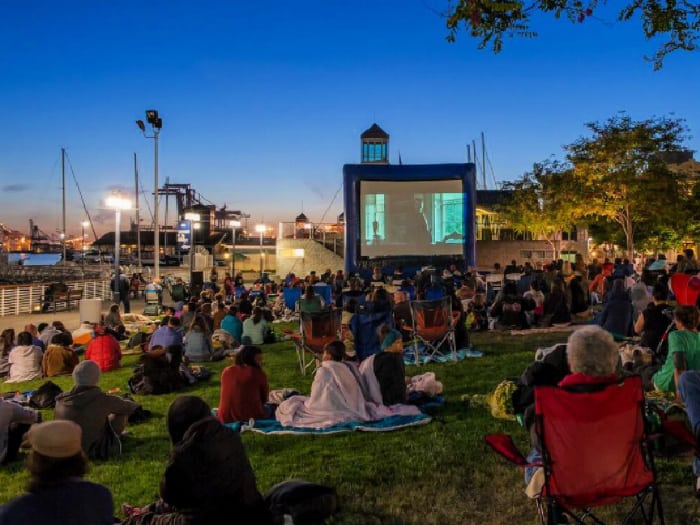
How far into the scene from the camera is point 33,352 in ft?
31.4

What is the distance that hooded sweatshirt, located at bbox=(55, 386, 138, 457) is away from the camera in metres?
5.25

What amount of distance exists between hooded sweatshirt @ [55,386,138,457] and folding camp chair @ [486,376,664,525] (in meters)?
3.72

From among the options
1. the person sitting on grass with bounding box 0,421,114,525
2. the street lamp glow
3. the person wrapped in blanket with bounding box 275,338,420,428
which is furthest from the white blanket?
the street lamp glow

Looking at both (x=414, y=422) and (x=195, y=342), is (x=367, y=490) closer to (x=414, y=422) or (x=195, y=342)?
(x=414, y=422)

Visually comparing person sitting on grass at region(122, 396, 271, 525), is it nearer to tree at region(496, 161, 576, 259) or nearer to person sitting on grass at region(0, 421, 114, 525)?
person sitting on grass at region(0, 421, 114, 525)

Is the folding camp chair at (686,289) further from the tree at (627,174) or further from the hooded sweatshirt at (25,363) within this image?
the tree at (627,174)

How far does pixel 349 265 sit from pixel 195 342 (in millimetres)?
14974

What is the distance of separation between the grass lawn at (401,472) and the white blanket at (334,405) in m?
0.32

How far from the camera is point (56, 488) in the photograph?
258cm

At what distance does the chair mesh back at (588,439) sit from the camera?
10.0ft

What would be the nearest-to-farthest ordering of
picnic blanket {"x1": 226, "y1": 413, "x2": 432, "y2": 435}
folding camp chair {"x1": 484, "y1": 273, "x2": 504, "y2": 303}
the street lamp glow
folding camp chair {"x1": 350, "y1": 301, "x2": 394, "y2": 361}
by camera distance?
picnic blanket {"x1": 226, "y1": 413, "x2": 432, "y2": 435}
folding camp chair {"x1": 350, "y1": 301, "x2": 394, "y2": 361}
the street lamp glow
folding camp chair {"x1": 484, "y1": 273, "x2": 504, "y2": 303}

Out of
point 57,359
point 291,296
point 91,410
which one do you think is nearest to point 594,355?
point 91,410

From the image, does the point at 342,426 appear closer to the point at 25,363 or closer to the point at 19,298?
the point at 25,363

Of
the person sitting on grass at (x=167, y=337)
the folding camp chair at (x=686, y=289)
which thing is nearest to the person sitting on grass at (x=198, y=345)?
the person sitting on grass at (x=167, y=337)
